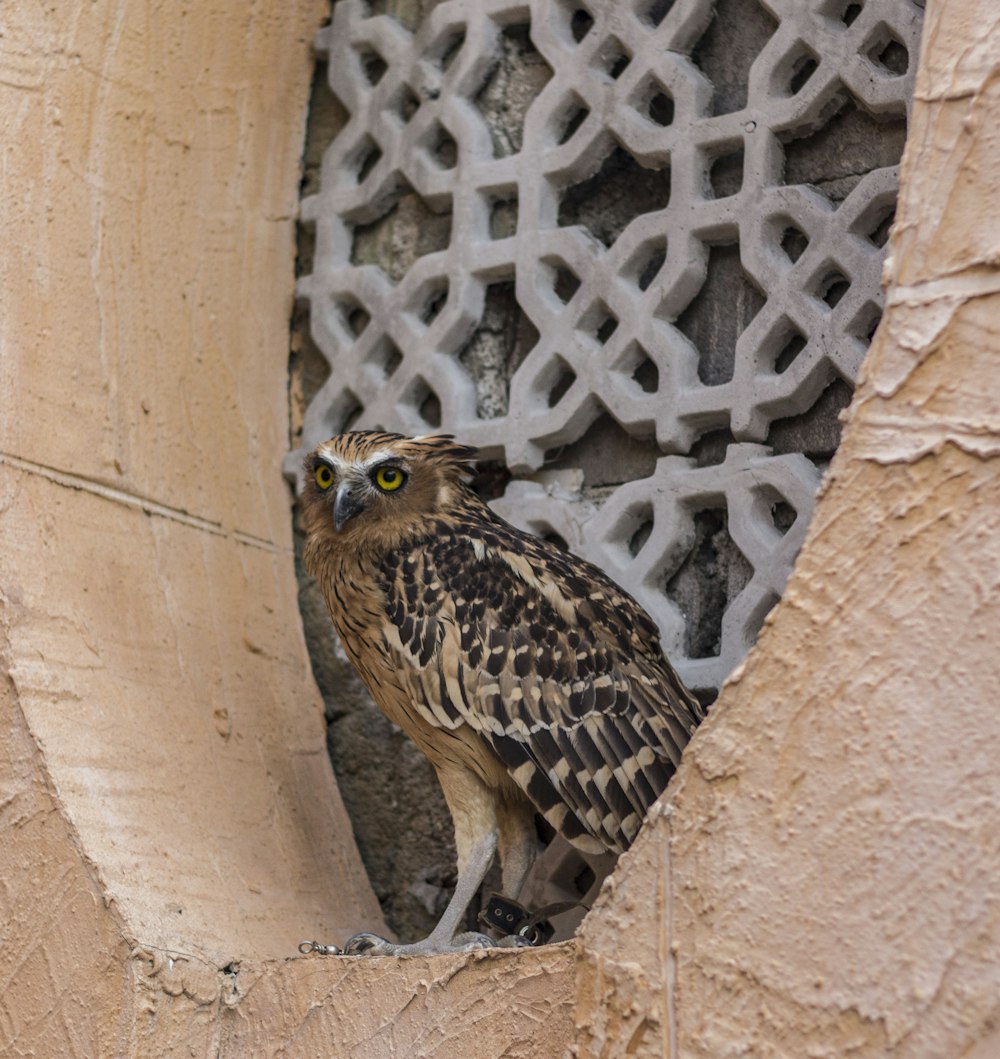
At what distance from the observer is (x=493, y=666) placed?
305cm

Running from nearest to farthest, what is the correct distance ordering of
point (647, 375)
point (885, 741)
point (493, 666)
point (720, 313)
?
1. point (885, 741)
2. point (493, 666)
3. point (720, 313)
4. point (647, 375)

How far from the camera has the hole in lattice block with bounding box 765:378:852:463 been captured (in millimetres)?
3197

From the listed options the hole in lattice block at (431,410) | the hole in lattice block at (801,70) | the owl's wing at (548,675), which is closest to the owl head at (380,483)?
the owl's wing at (548,675)

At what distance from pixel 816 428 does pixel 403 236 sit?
126 centimetres

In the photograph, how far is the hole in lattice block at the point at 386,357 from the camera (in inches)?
153

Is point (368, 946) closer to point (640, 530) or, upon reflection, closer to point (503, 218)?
point (640, 530)

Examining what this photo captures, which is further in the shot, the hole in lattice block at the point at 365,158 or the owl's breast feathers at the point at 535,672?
the hole in lattice block at the point at 365,158

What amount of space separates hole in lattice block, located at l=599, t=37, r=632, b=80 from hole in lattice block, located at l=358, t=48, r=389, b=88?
26.2 inches

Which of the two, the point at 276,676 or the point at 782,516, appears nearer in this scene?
the point at 782,516

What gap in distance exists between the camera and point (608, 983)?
2.27 metres

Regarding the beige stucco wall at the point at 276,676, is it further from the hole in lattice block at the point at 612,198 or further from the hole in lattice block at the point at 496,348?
the hole in lattice block at the point at 612,198

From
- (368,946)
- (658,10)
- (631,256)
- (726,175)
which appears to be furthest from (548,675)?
(658,10)

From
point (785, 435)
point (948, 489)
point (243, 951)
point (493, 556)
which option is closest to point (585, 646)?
point (493, 556)

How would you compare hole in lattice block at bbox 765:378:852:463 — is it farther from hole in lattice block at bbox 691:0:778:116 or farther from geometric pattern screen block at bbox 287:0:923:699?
hole in lattice block at bbox 691:0:778:116
